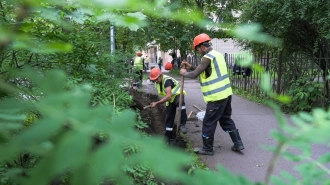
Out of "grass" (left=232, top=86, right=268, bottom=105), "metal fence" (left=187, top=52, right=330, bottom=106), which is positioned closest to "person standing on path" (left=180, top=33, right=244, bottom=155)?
"metal fence" (left=187, top=52, right=330, bottom=106)

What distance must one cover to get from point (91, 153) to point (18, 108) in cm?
27

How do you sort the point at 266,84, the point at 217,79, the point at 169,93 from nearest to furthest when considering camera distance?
the point at 266,84, the point at 217,79, the point at 169,93

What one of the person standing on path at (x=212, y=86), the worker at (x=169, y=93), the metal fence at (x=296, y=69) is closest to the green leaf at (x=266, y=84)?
the person standing on path at (x=212, y=86)

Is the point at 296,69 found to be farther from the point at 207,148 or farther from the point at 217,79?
the point at 207,148

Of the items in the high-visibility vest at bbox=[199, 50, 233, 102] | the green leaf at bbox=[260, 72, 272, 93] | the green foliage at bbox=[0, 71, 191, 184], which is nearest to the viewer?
the green foliage at bbox=[0, 71, 191, 184]

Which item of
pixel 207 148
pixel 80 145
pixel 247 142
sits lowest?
pixel 247 142

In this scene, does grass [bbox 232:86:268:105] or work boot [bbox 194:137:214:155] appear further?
grass [bbox 232:86:268:105]

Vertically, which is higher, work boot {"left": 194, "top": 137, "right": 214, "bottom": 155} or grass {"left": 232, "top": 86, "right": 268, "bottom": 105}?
work boot {"left": 194, "top": 137, "right": 214, "bottom": 155}

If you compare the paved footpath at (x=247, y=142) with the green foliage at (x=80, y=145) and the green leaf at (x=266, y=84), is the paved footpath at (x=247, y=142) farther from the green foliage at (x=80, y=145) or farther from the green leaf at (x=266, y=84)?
the green foliage at (x=80, y=145)

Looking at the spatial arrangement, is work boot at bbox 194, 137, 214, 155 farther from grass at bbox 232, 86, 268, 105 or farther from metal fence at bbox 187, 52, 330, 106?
grass at bbox 232, 86, 268, 105

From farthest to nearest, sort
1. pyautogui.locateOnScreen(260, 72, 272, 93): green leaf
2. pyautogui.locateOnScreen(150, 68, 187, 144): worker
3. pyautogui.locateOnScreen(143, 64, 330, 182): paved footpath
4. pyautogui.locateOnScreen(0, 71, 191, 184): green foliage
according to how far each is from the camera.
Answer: pyautogui.locateOnScreen(150, 68, 187, 144): worker, pyautogui.locateOnScreen(143, 64, 330, 182): paved footpath, pyautogui.locateOnScreen(260, 72, 272, 93): green leaf, pyautogui.locateOnScreen(0, 71, 191, 184): green foliage

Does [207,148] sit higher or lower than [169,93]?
lower

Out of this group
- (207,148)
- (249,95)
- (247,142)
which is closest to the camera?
(207,148)

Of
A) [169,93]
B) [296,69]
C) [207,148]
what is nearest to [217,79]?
[207,148]
